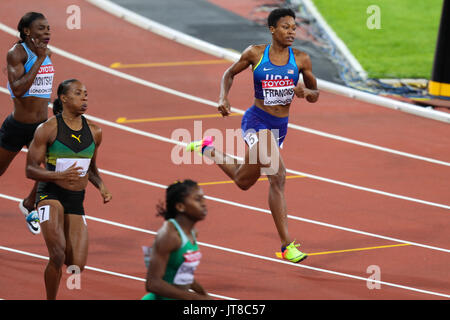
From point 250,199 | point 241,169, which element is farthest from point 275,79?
point 250,199

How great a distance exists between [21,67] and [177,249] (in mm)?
3810

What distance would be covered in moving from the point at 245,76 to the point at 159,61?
1560 mm

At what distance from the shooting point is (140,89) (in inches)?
599

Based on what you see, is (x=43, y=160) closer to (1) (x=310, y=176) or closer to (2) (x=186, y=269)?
(2) (x=186, y=269)

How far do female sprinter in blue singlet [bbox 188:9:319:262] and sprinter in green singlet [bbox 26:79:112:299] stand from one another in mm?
1621

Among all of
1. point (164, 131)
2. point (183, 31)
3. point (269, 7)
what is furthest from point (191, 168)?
point (269, 7)

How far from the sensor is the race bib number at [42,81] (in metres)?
9.41

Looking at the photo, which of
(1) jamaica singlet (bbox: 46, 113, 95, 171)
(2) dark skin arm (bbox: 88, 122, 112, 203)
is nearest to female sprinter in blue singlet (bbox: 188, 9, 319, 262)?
(2) dark skin arm (bbox: 88, 122, 112, 203)

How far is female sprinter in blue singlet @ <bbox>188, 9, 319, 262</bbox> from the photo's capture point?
351 inches

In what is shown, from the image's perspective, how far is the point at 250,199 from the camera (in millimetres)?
11430

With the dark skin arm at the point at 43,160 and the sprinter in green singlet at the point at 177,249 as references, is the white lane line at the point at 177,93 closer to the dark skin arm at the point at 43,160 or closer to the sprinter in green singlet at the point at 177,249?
the dark skin arm at the point at 43,160

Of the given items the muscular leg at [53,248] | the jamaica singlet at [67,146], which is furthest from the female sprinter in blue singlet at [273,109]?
the muscular leg at [53,248]

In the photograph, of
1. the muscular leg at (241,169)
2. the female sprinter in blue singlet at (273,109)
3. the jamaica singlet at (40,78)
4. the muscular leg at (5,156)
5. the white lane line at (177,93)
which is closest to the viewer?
the female sprinter in blue singlet at (273,109)

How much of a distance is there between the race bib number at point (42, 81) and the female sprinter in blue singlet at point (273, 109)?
5.97 feet
